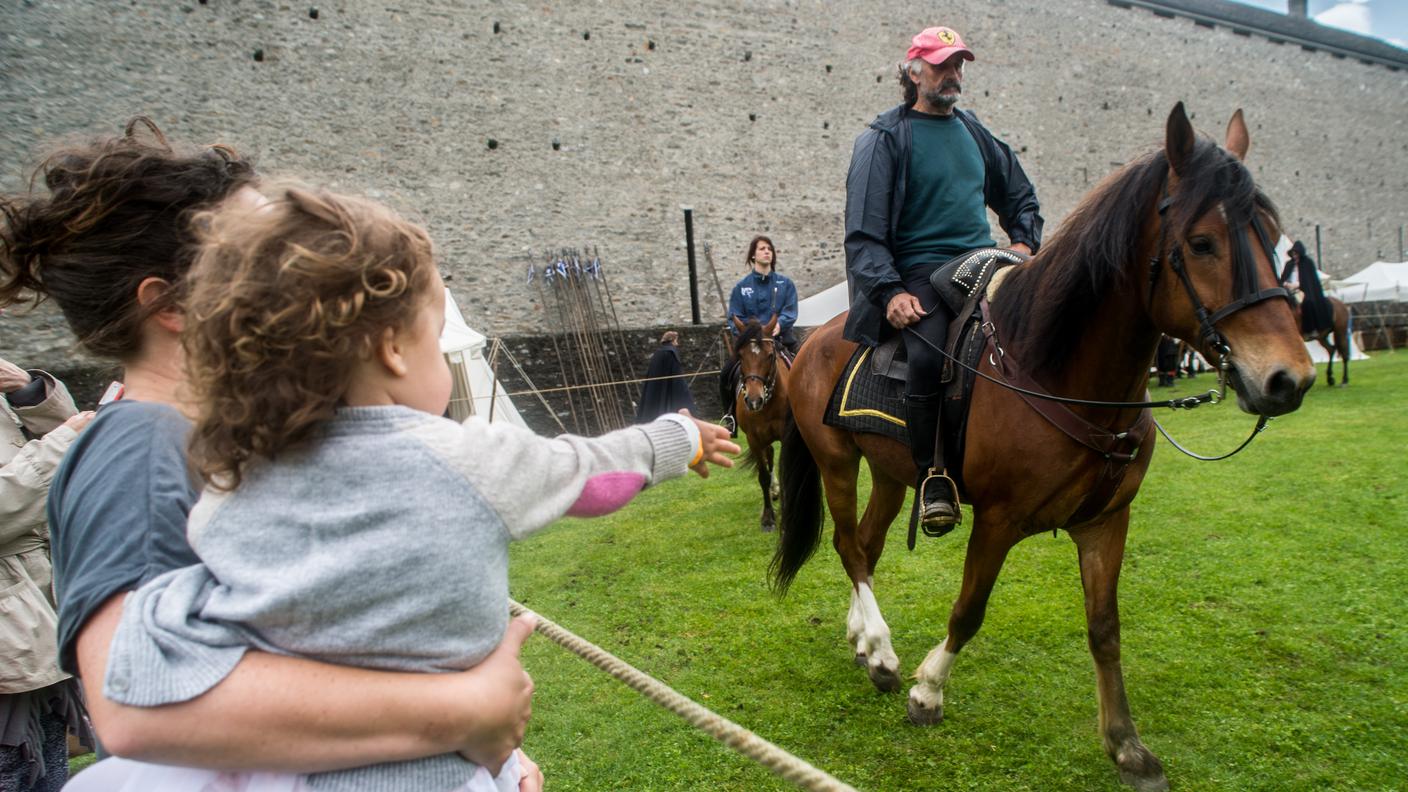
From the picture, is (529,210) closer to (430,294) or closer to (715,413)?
(715,413)

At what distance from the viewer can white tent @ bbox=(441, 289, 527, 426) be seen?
10625mm

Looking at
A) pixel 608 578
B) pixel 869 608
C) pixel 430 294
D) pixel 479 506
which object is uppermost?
pixel 430 294

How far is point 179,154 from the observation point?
3.68 ft

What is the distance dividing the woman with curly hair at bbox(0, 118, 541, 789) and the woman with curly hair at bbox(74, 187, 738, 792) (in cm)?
3

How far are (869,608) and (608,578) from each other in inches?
97.0

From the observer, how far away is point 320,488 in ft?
2.83

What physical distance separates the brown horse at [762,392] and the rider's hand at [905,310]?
3.31m

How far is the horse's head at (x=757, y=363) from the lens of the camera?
21.5 feet

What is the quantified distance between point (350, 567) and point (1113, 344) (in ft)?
8.44

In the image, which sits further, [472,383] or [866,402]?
[472,383]

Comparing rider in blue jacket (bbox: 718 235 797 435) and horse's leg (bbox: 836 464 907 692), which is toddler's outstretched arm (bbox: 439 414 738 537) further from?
rider in blue jacket (bbox: 718 235 797 435)

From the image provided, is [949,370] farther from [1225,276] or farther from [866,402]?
[1225,276]

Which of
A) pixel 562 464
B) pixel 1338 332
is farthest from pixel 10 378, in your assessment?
pixel 1338 332

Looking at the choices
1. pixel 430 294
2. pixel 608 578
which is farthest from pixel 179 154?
pixel 608 578
